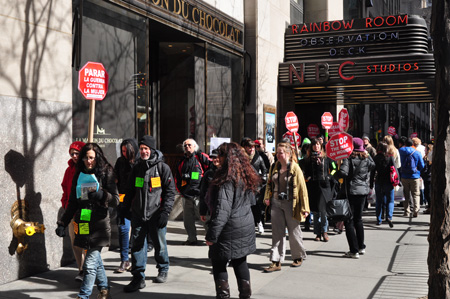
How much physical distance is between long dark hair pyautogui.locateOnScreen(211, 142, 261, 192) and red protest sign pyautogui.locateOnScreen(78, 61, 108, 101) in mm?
2503

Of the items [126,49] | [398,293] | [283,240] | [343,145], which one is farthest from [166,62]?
[398,293]

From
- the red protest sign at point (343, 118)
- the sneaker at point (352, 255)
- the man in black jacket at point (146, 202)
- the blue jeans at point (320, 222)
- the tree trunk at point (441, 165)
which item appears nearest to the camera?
the tree trunk at point (441, 165)

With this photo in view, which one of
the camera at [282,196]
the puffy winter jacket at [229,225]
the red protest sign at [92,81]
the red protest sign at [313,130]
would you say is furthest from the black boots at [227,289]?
the red protest sign at [313,130]

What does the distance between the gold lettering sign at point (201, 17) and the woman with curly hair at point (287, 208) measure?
207 inches

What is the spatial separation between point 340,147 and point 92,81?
4.42 metres

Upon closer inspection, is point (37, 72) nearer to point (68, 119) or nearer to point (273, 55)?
point (68, 119)

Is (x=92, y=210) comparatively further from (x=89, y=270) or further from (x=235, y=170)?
(x=235, y=170)

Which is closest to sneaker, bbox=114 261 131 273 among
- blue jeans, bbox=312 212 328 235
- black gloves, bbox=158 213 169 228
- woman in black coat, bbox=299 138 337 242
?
black gloves, bbox=158 213 169 228

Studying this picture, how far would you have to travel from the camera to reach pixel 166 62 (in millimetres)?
14422

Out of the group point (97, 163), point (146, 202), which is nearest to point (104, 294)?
point (146, 202)

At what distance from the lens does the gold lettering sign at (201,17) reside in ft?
39.4

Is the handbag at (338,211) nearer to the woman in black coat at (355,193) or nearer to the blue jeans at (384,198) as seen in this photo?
the woman in black coat at (355,193)

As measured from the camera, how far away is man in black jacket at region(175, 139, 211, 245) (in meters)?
9.71

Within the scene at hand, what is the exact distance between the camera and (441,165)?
16.6 ft
